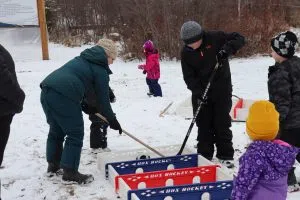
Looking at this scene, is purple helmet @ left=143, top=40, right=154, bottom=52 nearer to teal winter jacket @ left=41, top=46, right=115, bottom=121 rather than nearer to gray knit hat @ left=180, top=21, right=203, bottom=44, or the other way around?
gray knit hat @ left=180, top=21, right=203, bottom=44

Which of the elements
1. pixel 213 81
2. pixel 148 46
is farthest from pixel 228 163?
pixel 148 46

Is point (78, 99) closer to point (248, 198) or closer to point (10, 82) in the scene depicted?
point (10, 82)

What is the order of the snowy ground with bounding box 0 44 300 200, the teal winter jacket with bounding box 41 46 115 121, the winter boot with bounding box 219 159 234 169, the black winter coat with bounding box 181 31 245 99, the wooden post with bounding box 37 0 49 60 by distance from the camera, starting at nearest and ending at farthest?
1. the teal winter jacket with bounding box 41 46 115 121
2. the snowy ground with bounding box 0 44 300 200
3. the black winter coat with bounding box 181 31 245 99
4. the winter boot with bounding box 219 159 234 169
5. the wooden post with bounding box 37 0 49 60

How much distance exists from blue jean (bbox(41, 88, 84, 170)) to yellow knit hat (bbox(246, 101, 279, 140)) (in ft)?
7.14

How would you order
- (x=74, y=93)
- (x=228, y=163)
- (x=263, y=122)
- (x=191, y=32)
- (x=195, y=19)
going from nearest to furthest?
(x=263, y=122), (x=74, y=93), (x=191, y=32), (x=228, y=163), (x=195, y=19)

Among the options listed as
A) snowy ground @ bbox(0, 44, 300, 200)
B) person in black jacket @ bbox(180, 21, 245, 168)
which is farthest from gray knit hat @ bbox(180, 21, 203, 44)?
snowy ground @ bbox(0, 44, 300, 200)

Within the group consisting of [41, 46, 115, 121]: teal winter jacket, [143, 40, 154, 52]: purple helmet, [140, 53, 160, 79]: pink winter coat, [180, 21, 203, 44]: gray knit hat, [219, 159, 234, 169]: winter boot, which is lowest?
[219, 159, 234, 169]: winter boot

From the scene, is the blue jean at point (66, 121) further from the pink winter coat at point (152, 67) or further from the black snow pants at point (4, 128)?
the pink winter coat at point (152, 67)

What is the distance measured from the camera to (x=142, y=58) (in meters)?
16.5

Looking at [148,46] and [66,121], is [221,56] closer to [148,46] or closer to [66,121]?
[66,121]

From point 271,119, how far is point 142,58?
13807 millimetres

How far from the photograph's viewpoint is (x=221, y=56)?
198 inches

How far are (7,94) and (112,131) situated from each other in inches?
126

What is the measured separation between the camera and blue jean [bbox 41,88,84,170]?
4.57 meters
